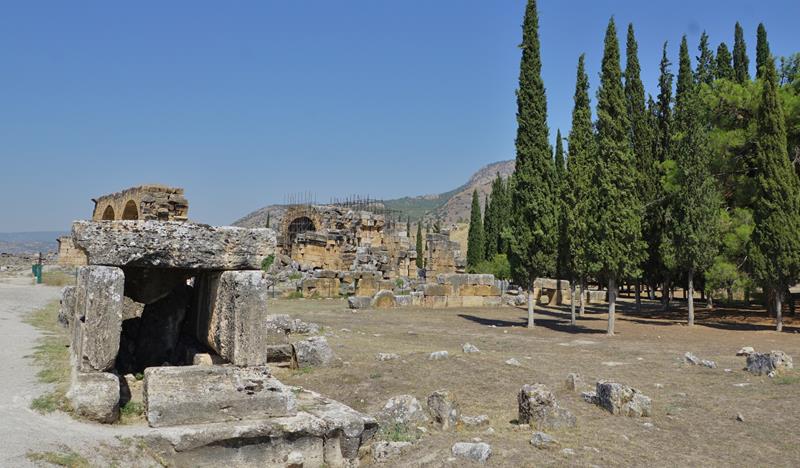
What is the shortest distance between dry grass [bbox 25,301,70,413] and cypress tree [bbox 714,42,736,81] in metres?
29.8

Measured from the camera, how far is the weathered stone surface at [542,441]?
20.6ft

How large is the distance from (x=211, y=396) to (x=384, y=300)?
810 inches

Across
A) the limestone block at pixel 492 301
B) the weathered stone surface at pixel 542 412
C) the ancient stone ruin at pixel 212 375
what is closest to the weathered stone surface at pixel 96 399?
the ancient stone ruin at pixel 212 375

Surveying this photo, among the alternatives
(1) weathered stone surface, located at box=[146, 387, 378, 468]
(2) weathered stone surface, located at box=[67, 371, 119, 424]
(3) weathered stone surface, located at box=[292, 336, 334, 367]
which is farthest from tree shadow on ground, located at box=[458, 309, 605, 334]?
(2) weathered stone surface, located at box=[67, 371, 119, 424]

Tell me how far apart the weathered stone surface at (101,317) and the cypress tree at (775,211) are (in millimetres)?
18648

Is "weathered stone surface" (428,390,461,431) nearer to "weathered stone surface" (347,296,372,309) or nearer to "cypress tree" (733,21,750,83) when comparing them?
"weathered stone surface" (347,296,372,309)

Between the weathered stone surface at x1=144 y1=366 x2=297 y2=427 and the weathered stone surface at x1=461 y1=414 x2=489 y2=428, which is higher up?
the weathered stone surface at x1=144 y1=366 x2=297 y2=427

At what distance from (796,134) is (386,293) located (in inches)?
643

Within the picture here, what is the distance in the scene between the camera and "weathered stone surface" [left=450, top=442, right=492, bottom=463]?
5.93 meters

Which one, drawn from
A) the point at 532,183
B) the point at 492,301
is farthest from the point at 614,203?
the point at 492,301

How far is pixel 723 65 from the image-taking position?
1240 inches

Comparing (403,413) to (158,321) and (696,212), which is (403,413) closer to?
(158,321)

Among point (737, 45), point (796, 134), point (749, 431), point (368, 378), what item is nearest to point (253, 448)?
point (368, 378)

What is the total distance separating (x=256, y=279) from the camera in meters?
6.64
